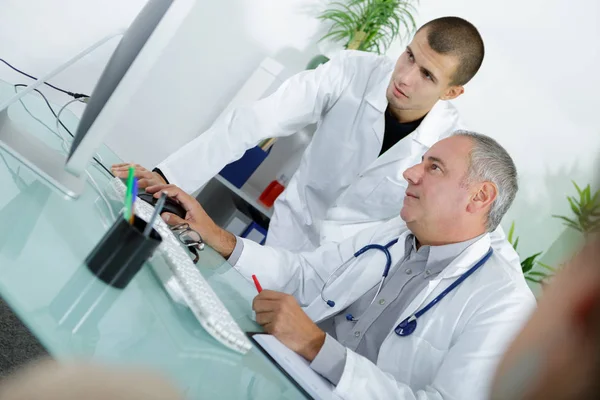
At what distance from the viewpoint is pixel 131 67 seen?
1062 millimetres

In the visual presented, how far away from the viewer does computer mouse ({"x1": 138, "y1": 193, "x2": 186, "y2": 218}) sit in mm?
1607

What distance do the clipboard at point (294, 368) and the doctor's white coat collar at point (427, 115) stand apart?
1433 millimetres

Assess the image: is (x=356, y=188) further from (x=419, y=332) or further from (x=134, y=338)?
(x=134, y=338)

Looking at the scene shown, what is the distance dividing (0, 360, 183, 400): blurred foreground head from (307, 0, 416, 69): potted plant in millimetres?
2701

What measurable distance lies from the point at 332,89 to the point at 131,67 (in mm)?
1603

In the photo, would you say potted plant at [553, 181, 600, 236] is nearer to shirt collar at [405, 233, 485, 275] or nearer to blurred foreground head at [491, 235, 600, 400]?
shirt collar at [405, 233, 485, 275]

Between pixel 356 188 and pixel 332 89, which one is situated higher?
pixel 332 89

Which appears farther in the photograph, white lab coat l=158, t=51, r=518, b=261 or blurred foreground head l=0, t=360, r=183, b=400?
white lab coat l=158, t=51, r=518, b=261

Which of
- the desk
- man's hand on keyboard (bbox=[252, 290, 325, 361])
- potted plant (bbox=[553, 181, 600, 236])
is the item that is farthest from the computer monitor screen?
potted plant (bbox=[553, 181, 600, 236])

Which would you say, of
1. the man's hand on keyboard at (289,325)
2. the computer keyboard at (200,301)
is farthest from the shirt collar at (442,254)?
the computer keyboard at (200,301)

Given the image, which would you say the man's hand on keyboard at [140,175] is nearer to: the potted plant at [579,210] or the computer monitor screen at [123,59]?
the computer monitor screen at [123,59]

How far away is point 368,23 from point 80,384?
285cm

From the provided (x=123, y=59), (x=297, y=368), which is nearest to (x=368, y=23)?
(x=123, y=59)

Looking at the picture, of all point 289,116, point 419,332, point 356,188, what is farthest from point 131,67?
point 356,188
